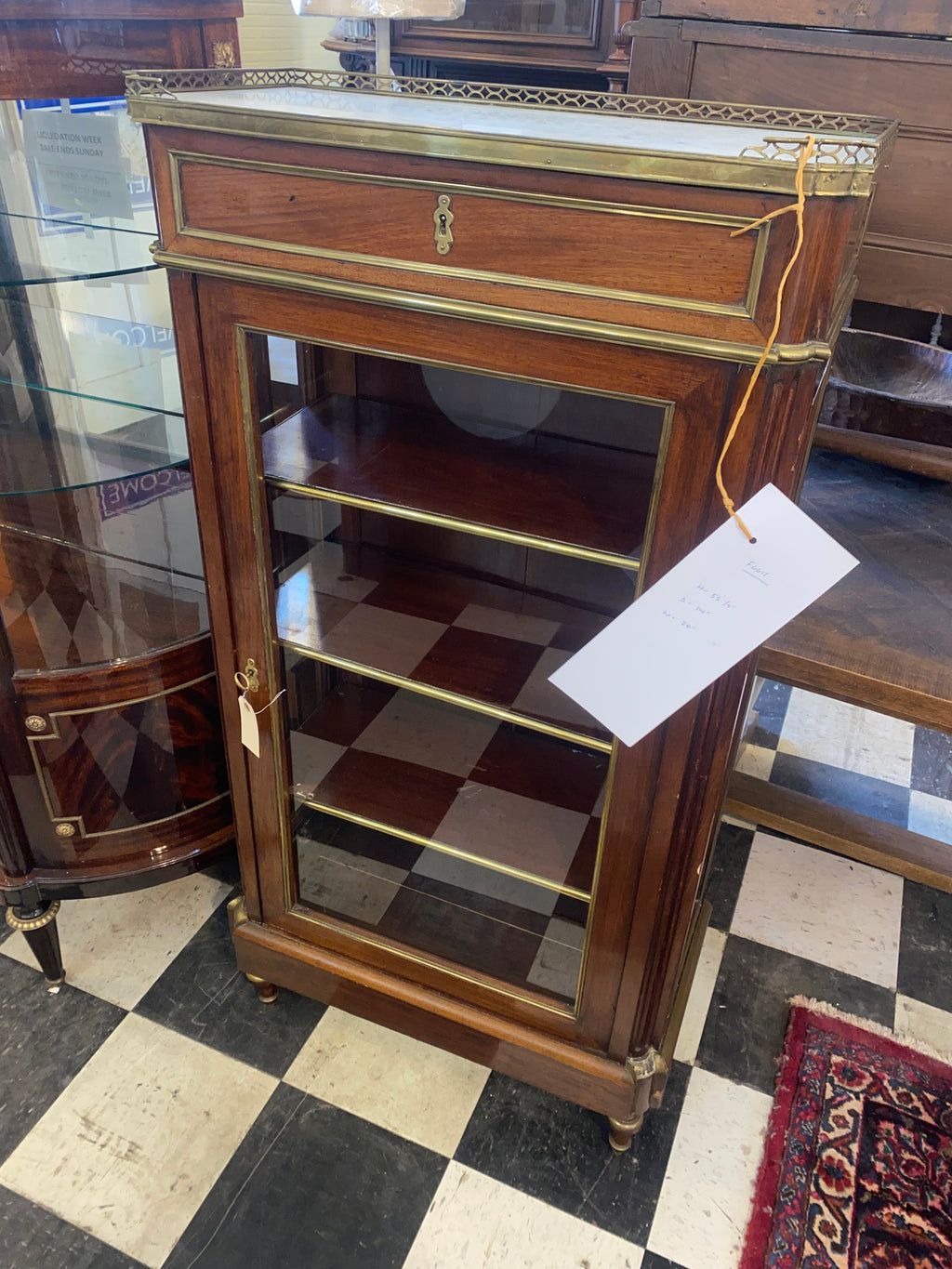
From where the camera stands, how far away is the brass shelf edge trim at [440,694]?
38.0 inches

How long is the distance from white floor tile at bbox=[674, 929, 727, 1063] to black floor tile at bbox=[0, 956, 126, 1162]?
776mm

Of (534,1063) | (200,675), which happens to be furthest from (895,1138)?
(200,675)

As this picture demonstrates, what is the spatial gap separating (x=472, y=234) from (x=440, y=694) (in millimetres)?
483

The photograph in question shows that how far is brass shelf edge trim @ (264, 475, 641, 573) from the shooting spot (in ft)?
2.69

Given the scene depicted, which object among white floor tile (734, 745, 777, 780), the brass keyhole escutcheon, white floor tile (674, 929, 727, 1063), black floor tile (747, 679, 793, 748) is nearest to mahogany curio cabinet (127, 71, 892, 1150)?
the brass keyhole escutcheon

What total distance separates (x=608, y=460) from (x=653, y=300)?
222 mm

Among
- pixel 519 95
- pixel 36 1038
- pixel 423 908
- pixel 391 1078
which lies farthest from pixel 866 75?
pixel 36 1038

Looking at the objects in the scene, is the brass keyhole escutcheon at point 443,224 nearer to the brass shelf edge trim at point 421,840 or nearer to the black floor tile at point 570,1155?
the brass shelf edge trim at point 421,840

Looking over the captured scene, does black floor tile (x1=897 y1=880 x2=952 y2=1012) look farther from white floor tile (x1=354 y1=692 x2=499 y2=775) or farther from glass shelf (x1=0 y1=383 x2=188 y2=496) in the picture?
glass shelf (x1=0 y1=383 x2=188 y2=496)

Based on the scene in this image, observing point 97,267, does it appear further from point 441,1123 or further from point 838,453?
point 441,1123

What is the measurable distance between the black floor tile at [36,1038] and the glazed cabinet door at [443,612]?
11.3 inches

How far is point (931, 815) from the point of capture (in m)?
1.65

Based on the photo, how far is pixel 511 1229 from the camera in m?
1.07

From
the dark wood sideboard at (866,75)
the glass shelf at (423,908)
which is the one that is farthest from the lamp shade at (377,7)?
the glass shelf at (423,908)
